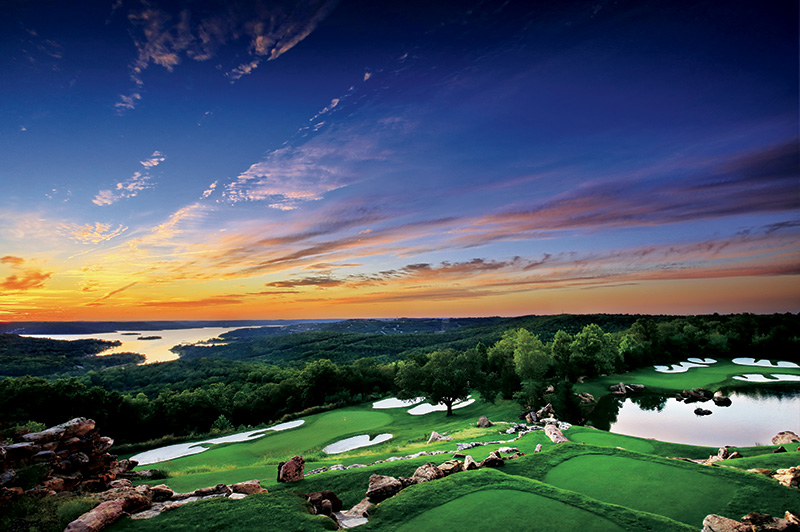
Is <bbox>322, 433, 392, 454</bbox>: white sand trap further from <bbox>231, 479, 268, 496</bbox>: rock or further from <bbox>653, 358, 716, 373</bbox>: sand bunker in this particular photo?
<bbox>653, 358, 716, 373</bbox>: sand bunker

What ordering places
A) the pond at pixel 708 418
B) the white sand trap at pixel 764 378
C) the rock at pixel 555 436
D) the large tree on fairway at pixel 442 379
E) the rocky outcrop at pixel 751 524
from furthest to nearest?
the white sand trap at pixel 764 378
the large tree on fairway at pixel 442 379
the pond at pixel 708 418
the rock at pixel 555 436
the rocky outcrop at pixel 751 524

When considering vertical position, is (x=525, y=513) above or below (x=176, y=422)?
above

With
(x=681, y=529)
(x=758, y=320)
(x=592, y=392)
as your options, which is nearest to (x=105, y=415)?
(x=681, y=529)

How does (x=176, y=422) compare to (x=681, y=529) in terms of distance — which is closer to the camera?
(x=681, y=529)

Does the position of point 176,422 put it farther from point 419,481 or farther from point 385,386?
point 419,481

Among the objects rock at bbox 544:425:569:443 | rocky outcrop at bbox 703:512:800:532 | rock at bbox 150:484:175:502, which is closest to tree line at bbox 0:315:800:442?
rock at bbox 150:484:175:502

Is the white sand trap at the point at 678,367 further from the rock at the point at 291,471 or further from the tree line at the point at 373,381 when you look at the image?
the rock at the point at 291,471

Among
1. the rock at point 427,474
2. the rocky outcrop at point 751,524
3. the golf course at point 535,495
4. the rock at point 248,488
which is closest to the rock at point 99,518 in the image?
the golf course at point 535,495
